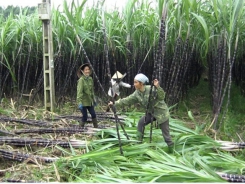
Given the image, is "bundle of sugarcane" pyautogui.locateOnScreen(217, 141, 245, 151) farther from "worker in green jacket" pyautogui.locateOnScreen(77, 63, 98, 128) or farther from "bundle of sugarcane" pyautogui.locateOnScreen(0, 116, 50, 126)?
"bundle of sugarcane" pyautogui.locateOnScreen(0, 116, 50, 126)

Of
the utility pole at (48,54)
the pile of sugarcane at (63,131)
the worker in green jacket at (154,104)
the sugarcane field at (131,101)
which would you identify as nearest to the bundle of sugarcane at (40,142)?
the sugarcane field at (131,101)

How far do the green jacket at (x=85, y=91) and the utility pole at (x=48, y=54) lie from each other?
1177mm

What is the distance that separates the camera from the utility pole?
4738mm

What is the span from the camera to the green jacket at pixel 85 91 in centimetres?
369

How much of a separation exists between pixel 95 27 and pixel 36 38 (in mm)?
919

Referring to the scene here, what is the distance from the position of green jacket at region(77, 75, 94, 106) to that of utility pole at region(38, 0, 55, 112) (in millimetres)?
1177

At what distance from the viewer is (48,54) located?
4.83m

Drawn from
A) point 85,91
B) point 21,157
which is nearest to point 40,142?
point 21,157

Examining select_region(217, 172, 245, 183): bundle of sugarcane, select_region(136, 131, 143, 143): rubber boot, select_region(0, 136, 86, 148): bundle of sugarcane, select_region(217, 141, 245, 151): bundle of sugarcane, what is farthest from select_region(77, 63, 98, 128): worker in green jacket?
select_region(217, 172, 245, 183): bundle of sugarcane

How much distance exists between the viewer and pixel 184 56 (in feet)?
14.0

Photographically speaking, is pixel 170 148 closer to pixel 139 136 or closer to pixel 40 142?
pixel 139 136

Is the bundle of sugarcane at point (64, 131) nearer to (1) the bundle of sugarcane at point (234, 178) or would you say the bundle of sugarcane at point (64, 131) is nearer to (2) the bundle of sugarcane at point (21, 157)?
(2) the bundle of sugarcane at point (21, 157)

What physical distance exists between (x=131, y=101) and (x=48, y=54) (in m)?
2.30

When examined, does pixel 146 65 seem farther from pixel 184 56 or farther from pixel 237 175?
pixel 237 175
